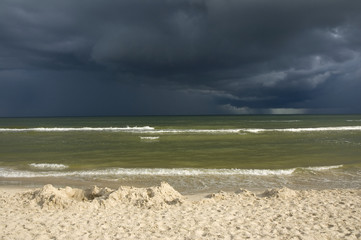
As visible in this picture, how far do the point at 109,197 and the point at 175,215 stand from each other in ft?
7.76

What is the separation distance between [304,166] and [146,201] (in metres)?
10.2

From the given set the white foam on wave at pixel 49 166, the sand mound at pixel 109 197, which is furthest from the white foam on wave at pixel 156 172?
the sand mound at pixel 109 197

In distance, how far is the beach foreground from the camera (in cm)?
610

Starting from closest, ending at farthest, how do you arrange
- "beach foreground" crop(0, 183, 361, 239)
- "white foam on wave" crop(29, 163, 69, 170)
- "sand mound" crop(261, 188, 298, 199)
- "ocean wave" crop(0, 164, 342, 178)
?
"beach foreground" crop(0, 183, 361, 239)
"sand mound" crop(261, 188, 298, 199)
"ocean wave" crop(0, 164, 342, 178)
"white foam on wave" crop(29, 163, 69, 170)

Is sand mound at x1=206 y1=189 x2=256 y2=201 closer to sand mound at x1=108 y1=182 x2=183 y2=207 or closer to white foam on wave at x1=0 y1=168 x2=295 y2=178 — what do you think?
sand mound at x1=108 y1=182 x2=183 y2=207

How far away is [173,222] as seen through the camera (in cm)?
677

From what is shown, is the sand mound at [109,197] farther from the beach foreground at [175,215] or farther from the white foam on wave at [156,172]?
the white foam on wave at [156,172]

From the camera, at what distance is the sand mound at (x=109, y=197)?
8062 mm

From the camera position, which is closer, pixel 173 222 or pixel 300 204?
pixel 173 222

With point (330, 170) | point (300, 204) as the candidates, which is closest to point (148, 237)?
point (300, 204)

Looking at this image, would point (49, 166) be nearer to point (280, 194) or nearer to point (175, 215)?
point (175, 215)

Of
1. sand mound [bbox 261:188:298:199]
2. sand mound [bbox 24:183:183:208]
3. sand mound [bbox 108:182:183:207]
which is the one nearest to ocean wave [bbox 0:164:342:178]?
sand mound [bbox 24:183:183:208]

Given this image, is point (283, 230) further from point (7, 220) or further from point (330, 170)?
point (330, 170)

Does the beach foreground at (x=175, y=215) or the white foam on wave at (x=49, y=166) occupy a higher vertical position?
the beach foreground at (x=175, y=215)
